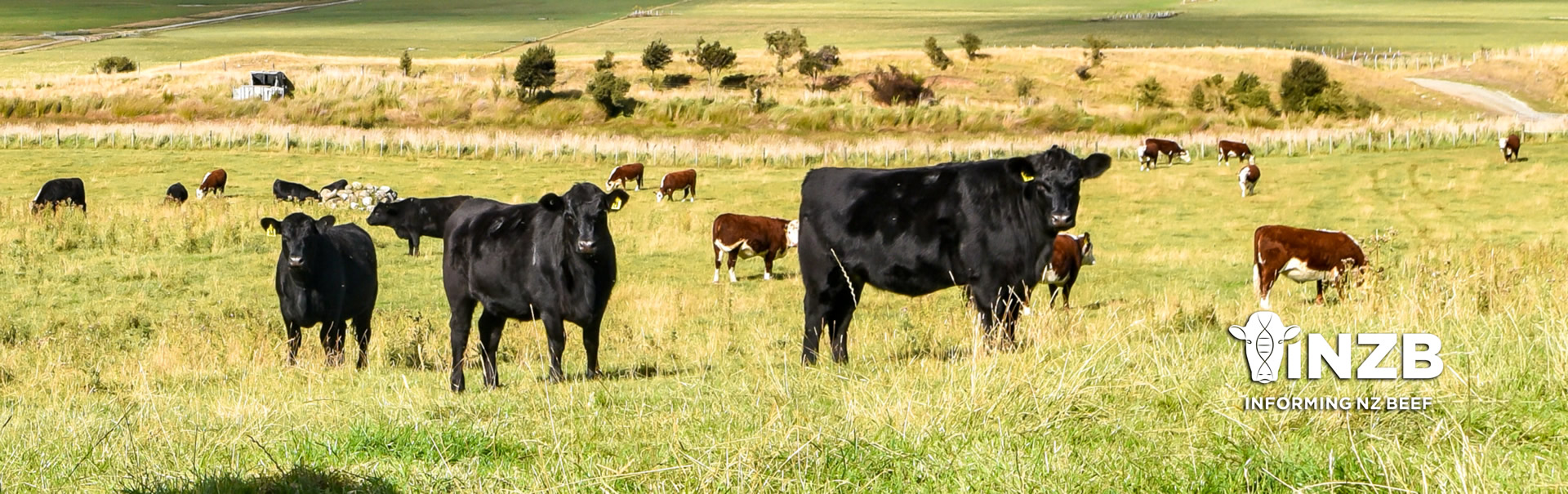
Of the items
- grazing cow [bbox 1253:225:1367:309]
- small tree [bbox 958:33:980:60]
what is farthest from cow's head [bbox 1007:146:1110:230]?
small tree [bbox 958:33:980:60]

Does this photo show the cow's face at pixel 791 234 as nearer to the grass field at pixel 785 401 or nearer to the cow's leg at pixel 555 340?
the grass field at pixel 785 401

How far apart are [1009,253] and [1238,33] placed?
124775mm

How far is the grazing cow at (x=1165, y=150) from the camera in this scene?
37.1m

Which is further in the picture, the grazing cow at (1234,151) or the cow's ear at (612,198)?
the grazing cow at (1234,151)

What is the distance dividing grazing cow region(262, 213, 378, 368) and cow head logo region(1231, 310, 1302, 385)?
753cm

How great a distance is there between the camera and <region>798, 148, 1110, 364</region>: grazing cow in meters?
9.88

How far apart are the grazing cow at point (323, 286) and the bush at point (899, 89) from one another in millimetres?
57777

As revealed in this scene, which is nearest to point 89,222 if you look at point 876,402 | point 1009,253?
point 1009,253

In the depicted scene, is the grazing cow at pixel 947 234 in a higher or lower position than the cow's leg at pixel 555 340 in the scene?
higher

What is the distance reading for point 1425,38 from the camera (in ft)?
397

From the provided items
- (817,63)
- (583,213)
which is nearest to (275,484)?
(583,213)

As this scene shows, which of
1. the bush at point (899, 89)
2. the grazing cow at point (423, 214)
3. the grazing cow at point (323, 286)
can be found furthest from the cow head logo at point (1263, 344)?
the bush at point (899, 89)

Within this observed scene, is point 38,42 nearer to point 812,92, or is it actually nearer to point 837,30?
point 837,30

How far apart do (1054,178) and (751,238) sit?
1011cm
